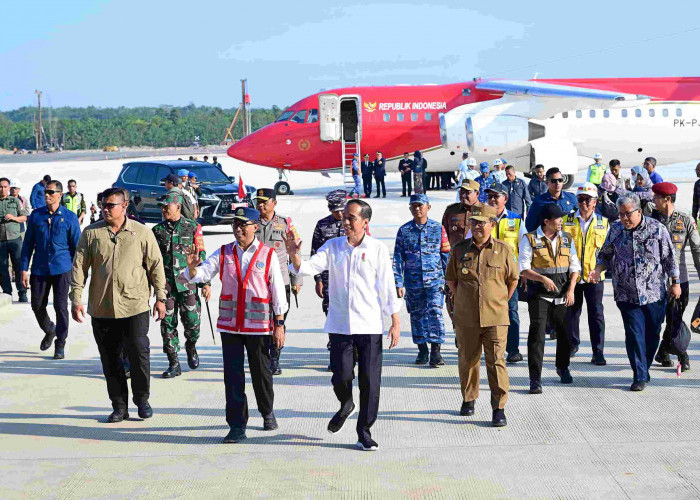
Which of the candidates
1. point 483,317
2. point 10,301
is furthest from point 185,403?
point 10,301

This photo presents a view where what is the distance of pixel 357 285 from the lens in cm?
698

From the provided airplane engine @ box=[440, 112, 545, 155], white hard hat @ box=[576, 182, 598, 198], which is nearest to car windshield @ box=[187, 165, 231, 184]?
airplane engine @ box=[440, 112, 545, 155]

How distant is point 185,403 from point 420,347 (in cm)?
251

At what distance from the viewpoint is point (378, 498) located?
5746 mm

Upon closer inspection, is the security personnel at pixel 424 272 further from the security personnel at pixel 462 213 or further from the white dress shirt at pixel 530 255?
the white dress shirt at pixel 530 255

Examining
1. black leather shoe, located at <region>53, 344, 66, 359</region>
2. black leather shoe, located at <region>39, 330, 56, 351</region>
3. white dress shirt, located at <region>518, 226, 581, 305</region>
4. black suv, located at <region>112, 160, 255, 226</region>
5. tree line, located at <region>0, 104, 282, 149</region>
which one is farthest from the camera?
tree line, located at <region>0, 104, 282, 149</region>

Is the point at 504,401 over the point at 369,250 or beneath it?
beneath

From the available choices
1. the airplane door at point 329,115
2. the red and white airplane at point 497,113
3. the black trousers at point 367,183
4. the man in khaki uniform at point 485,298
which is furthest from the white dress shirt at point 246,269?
the airplane door at point 329,115

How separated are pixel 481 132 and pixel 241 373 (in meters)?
23.6

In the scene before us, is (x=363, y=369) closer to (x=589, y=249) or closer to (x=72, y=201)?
(x=589, y=249)

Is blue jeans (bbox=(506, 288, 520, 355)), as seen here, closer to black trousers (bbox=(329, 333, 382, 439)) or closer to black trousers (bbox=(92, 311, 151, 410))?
black trousers (bbox=(329, 333, 382, 439))

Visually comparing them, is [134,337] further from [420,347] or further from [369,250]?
[420,347]

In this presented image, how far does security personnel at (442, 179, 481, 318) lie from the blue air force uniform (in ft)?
0.86

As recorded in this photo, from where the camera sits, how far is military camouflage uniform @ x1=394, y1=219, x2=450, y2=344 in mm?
9305
